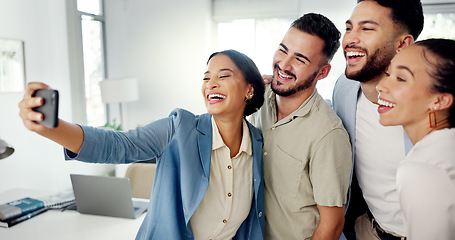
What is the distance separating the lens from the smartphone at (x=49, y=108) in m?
0.82

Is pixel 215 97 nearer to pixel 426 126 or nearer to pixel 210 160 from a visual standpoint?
pixel 210 160

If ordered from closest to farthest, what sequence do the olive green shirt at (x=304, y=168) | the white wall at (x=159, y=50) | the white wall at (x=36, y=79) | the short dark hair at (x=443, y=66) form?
1. the short dark hair at (x=443, y=66)
2. the olive green shirt at (x=304, y=168)
3. the white wall at (x=36, y=79)
4. the white wall at (x=159, y=50)

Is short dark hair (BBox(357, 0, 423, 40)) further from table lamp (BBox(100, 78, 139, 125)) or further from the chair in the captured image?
table lamp (BBox(100, 78, 139, 125))

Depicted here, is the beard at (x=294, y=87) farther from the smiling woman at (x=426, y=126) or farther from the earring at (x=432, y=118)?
the earring at (x=432, y=118)

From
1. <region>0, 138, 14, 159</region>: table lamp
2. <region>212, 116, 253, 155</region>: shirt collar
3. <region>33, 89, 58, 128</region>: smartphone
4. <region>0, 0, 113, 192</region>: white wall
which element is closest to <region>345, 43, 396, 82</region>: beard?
<region>212, 116, 253, 155</region>: shirt collar

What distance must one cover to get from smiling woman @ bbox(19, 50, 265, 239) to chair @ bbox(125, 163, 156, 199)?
1.20 meters

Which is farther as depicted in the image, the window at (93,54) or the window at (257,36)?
the window at (257,36)

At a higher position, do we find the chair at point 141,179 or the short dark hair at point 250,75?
the short dark hair at point 250,75

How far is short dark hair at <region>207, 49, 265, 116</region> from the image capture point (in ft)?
4.92

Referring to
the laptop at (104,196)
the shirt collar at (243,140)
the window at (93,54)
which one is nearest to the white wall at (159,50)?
the window at (93,54)

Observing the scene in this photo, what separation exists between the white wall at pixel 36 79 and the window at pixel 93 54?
0.76 m

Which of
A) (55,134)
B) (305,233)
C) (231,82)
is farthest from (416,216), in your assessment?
(55,134)

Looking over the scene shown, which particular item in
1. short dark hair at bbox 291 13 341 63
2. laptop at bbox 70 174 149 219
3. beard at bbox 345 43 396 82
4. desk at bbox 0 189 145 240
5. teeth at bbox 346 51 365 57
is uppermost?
short dark hair at bbox 291 13 341 63

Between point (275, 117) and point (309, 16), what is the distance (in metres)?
0.48
